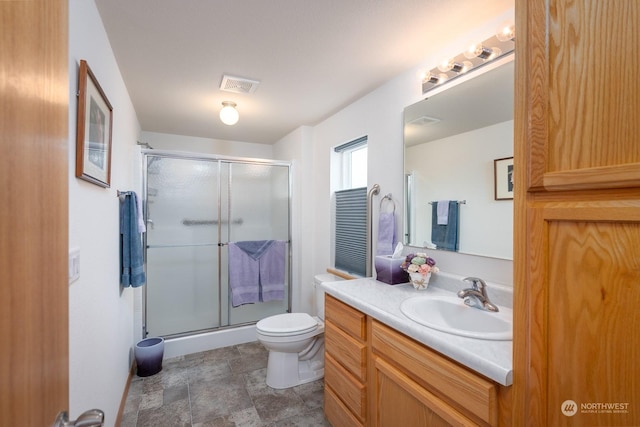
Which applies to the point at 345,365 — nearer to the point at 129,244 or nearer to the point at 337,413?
the point at 337,413

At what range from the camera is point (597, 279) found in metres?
0.63

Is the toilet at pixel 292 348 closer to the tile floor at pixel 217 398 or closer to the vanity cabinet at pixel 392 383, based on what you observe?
the tile floor at pixel 217 398

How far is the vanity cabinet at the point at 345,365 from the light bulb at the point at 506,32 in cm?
150

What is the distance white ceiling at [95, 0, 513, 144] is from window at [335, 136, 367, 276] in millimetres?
504

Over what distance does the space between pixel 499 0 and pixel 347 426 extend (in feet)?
7.36

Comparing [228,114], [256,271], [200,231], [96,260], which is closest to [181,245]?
[200,231]

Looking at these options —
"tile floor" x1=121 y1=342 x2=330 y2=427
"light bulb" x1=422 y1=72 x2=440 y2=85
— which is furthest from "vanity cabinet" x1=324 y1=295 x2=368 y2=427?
"light bulb" x1=422 y1=72 x2=440 y2=85

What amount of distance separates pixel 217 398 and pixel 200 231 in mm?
1519

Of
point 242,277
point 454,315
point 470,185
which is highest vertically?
point 470,185

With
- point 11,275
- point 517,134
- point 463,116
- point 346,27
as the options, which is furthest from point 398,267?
point 11,275

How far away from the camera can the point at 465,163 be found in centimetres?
157

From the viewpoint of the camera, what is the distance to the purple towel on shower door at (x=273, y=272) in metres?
3.07

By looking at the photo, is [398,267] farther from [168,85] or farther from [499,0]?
[168,85]

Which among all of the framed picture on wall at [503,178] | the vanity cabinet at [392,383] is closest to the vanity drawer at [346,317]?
the vanity cabinet at [392,383]
